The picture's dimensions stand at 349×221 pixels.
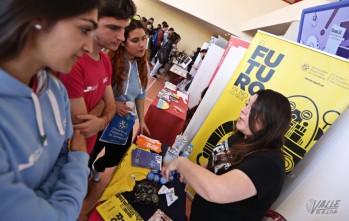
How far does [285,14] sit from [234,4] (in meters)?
4.06

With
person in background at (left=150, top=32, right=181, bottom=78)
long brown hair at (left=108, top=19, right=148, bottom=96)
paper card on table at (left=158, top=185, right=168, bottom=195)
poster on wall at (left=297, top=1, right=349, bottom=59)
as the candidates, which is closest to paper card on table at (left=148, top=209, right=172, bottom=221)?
paper card on table at (left=158, top=185, right=168, bottom=195)

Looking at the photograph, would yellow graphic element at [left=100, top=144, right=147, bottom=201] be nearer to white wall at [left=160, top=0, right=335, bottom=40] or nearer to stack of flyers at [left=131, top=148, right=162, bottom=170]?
stack of flyers at [left=131, top=148, right=162, bottom=170]

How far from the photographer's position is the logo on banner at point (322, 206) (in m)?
1.44

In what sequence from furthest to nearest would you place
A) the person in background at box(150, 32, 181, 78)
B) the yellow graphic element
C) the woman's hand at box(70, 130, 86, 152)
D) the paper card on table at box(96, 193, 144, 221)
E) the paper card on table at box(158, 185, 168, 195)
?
the person in background at box(150, 32, 181, 78), the paper card on table at box(158, 185, 168, 195), the yellow graphic element, the paper card on table at box(96, 193, 144, 221), the woman's hand at box(70, 130, 86, 152)

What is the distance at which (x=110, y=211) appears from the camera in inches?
42.1

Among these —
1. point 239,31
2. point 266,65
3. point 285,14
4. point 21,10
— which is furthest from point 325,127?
point 239,31

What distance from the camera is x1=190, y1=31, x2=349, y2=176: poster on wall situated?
62.6 inches

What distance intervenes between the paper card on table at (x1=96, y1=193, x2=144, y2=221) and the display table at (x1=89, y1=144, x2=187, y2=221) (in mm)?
24

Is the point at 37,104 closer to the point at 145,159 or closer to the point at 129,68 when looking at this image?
the point at 145,159

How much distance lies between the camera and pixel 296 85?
1.81 meters

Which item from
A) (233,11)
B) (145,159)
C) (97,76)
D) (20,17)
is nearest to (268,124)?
(145,159)

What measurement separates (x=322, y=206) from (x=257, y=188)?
93 cm

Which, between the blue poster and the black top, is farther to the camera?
the blue poster

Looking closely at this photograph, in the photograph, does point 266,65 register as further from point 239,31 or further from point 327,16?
point 239,31
